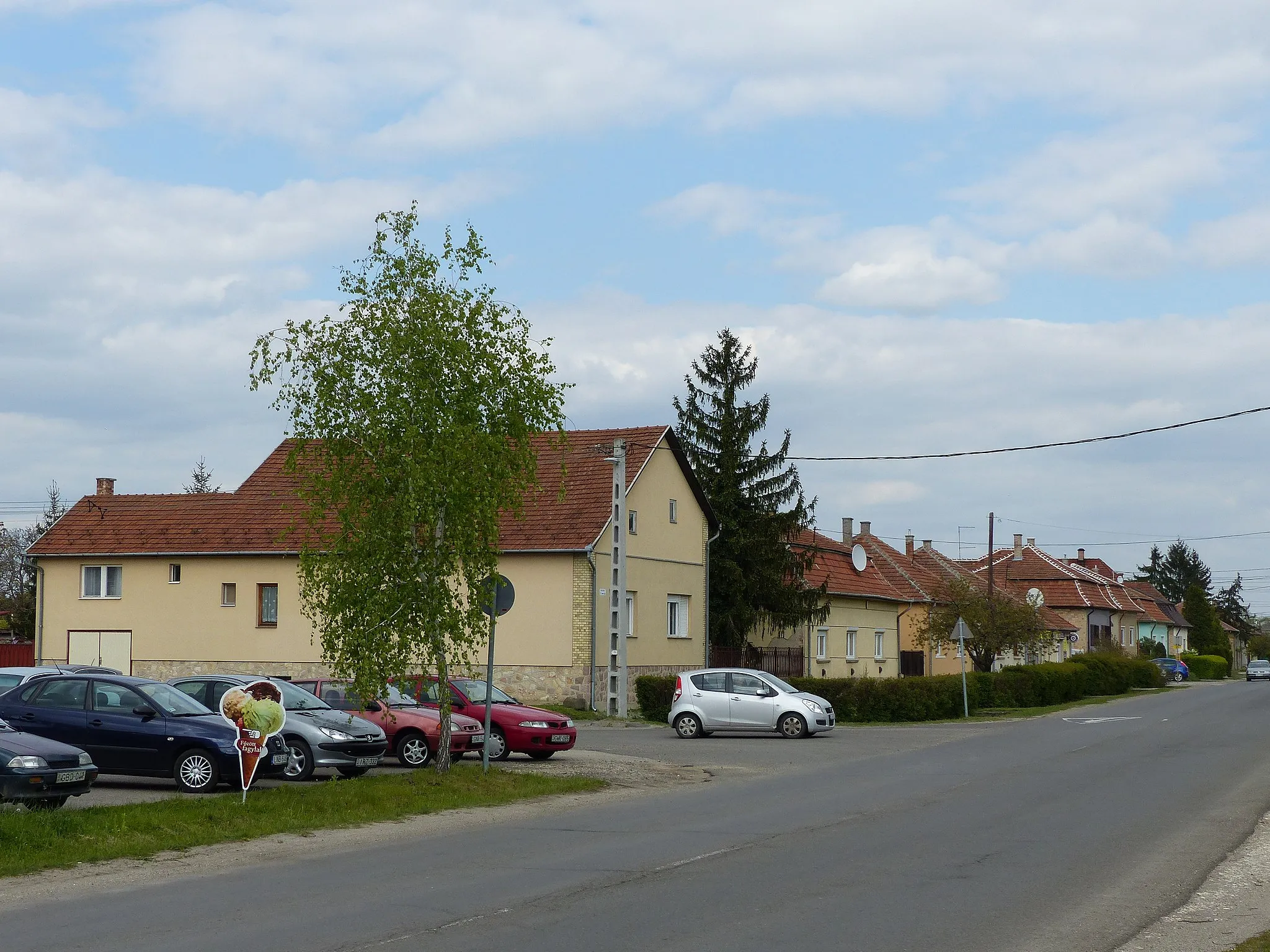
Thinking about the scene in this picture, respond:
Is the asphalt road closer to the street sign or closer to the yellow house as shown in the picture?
the street sign

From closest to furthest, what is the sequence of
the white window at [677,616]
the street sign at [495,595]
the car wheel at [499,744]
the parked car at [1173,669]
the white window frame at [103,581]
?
the street sign at [495,595], the car wheel at [499,744], the white window at [677,616], the white window frame at [103,581], the parked car at [1173,669]

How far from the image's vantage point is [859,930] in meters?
9.29

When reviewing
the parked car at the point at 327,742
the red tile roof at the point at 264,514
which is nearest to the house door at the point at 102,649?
the red tile roof at the point at 264,514

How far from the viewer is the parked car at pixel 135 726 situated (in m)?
17.4

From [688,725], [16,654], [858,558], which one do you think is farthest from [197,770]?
[858,558]

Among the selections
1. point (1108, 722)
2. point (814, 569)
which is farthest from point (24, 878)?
point (814, 569)

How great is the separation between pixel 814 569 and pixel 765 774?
33.3 meters

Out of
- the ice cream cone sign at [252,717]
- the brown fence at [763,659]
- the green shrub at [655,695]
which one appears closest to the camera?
the ice cream cone sign at [252,717]

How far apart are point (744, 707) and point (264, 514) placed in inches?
736

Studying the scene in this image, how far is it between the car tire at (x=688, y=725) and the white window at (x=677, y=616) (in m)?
11.1

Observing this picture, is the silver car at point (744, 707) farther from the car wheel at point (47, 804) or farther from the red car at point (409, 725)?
the car wheel at point (47, 804)

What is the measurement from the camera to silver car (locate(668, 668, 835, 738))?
30.5 meters

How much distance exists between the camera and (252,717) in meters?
16.0

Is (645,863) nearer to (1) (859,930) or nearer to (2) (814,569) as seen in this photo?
(1) (859,930)
